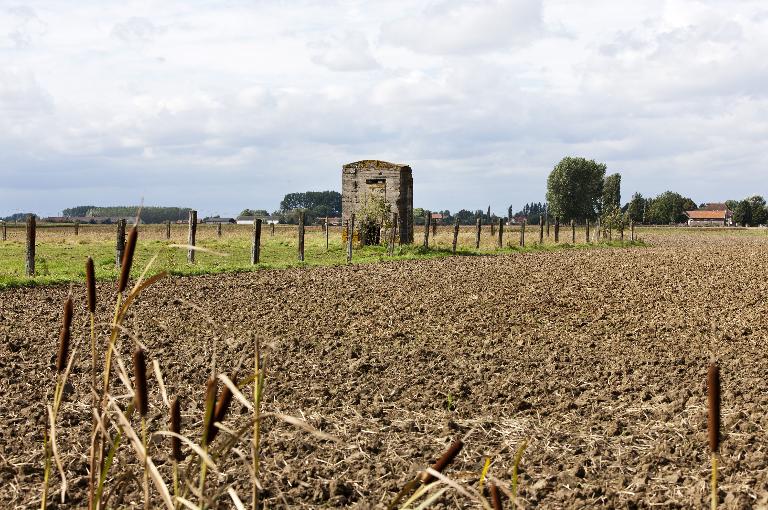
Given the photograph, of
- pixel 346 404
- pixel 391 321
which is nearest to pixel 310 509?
pixel 346 404

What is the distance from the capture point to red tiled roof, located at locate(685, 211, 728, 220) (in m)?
156

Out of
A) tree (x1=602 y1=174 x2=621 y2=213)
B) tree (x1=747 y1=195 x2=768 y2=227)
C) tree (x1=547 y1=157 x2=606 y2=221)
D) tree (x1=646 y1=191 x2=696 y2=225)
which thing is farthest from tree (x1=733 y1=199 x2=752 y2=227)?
tree (x1=547 y1=157 x2=606 y2=221)

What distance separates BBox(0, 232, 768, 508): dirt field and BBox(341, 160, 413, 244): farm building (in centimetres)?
1977

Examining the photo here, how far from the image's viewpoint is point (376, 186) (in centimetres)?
3975

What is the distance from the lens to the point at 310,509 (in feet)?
21.0

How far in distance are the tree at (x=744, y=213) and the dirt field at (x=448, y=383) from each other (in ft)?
413

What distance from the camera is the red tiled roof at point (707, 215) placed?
156m

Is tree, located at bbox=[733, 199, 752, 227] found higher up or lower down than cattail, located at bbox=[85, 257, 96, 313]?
higher up

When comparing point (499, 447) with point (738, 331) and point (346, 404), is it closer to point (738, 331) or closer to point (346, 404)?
point (346, 404)

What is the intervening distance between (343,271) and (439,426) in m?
15.1

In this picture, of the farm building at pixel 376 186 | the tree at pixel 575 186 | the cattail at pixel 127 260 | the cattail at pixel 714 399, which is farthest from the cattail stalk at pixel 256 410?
the tree at pixel 575 186

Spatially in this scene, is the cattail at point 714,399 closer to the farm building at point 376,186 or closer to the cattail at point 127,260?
the cattail at point 127,260

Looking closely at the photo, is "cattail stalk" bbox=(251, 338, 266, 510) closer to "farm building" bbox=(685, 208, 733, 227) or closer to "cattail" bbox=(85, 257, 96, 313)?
"cattail" bbox=(85, 257, 96, 313)

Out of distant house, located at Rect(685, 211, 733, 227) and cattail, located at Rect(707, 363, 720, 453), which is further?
distant house, located at Rect(685, 211, 733, 227)
